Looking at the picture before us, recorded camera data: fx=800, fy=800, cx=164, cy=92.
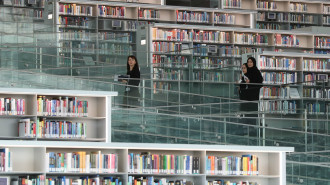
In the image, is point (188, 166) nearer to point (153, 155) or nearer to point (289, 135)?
point (153, 155)

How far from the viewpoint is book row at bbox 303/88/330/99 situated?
11.6 meters

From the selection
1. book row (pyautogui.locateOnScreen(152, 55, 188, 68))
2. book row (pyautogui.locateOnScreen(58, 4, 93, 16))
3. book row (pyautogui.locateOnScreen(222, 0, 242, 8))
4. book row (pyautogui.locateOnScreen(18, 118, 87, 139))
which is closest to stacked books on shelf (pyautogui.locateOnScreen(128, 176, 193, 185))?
book row (pyautogui.locateOnScreen(18, 118, 87, 139))

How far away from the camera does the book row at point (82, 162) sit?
6746mm

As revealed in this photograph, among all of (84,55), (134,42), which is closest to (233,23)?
(134,42)

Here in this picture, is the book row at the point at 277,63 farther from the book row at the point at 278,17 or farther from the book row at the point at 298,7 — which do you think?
the book row at the point at 298,7

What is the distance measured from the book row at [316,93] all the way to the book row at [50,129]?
390 cm

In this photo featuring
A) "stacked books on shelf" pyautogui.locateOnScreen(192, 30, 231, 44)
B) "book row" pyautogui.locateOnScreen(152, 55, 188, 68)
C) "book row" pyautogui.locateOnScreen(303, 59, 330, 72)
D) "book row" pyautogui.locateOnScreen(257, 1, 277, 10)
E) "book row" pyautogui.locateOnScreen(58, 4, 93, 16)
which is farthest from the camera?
"book row" pyautogui.locateOnScreen(257, 1, 277, 10)

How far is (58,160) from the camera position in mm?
6777

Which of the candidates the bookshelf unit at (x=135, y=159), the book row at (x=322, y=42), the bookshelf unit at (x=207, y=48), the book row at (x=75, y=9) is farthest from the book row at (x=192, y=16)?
the bookshelf unit at (x=135, y=159)

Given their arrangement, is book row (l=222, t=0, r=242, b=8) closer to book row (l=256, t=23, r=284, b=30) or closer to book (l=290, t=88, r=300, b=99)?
book row (l=256, t=23, r=284, b=30)

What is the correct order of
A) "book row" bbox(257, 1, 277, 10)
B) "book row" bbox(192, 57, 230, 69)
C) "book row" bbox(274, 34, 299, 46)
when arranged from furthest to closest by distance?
"book row" bbox(257, 1, 277, 10), "book row" bbox(274, 34, 299, 46), "book row" bbox(192, 57, 230, 69)

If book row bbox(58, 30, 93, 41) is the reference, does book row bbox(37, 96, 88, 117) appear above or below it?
below

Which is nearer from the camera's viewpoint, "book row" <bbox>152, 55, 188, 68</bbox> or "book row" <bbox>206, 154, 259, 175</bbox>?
"book row" <bbox>206, 154, 259, 175</bbox>

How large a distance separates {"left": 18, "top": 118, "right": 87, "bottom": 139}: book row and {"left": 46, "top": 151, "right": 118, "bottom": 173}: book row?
2252 mm
